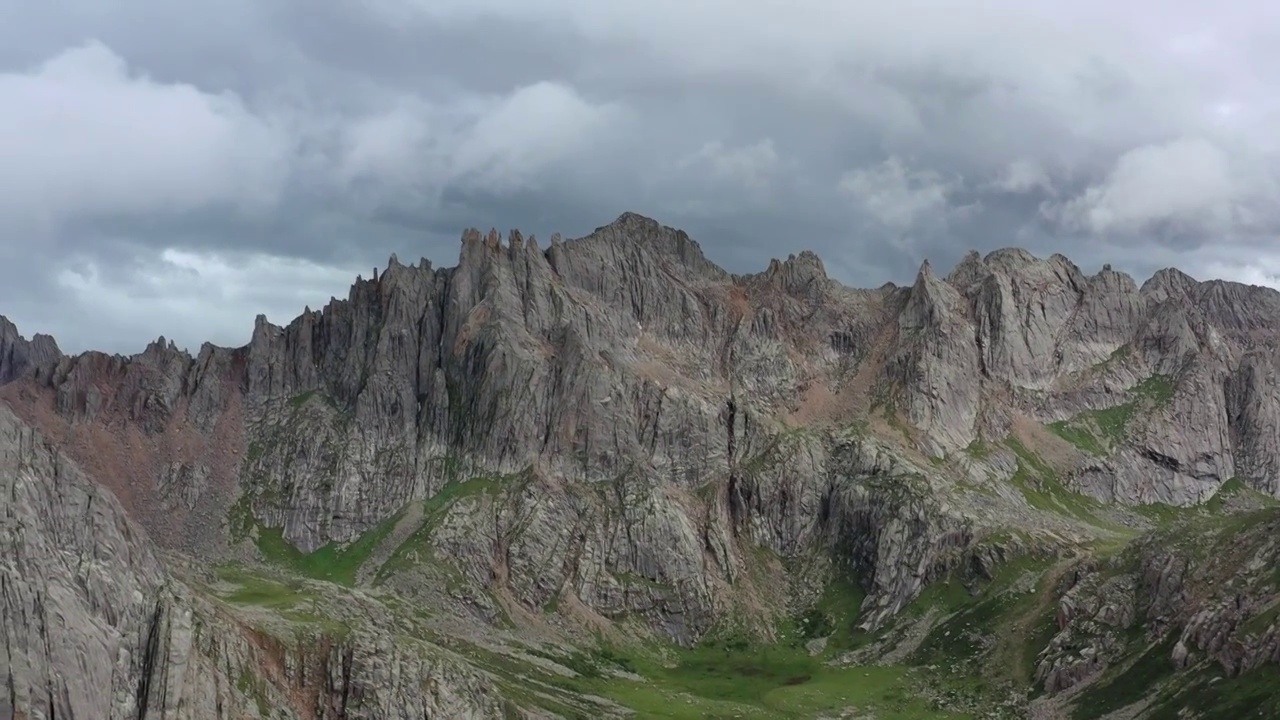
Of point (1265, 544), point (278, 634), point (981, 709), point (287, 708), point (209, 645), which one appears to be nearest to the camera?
point (209, 645)

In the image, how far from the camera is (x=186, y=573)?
168 meters

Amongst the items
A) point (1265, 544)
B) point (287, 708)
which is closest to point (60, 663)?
point (287, 708)

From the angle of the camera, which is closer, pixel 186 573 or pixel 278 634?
pixel 278 634

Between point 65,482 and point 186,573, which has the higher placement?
point 65,482

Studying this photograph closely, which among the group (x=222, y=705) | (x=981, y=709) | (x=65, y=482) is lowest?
(x=981, y=709)

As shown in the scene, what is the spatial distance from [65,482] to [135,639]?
739 inches

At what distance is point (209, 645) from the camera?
126m

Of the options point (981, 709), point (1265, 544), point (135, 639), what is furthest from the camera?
point (981, 709)

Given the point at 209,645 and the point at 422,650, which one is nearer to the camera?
the point at 209,645

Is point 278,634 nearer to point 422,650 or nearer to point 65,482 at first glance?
point 422,650

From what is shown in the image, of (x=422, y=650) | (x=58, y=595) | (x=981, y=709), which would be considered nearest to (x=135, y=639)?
(x=58, y=595)

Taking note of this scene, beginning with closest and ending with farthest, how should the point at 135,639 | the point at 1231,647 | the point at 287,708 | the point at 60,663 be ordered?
the point at 60,663, the point at 135,639, the point at 287,708, the point at 1231,647

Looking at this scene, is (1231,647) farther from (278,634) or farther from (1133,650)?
(278,634)

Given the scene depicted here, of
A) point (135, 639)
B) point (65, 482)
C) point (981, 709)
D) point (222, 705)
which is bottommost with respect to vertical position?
point (981, 709)
